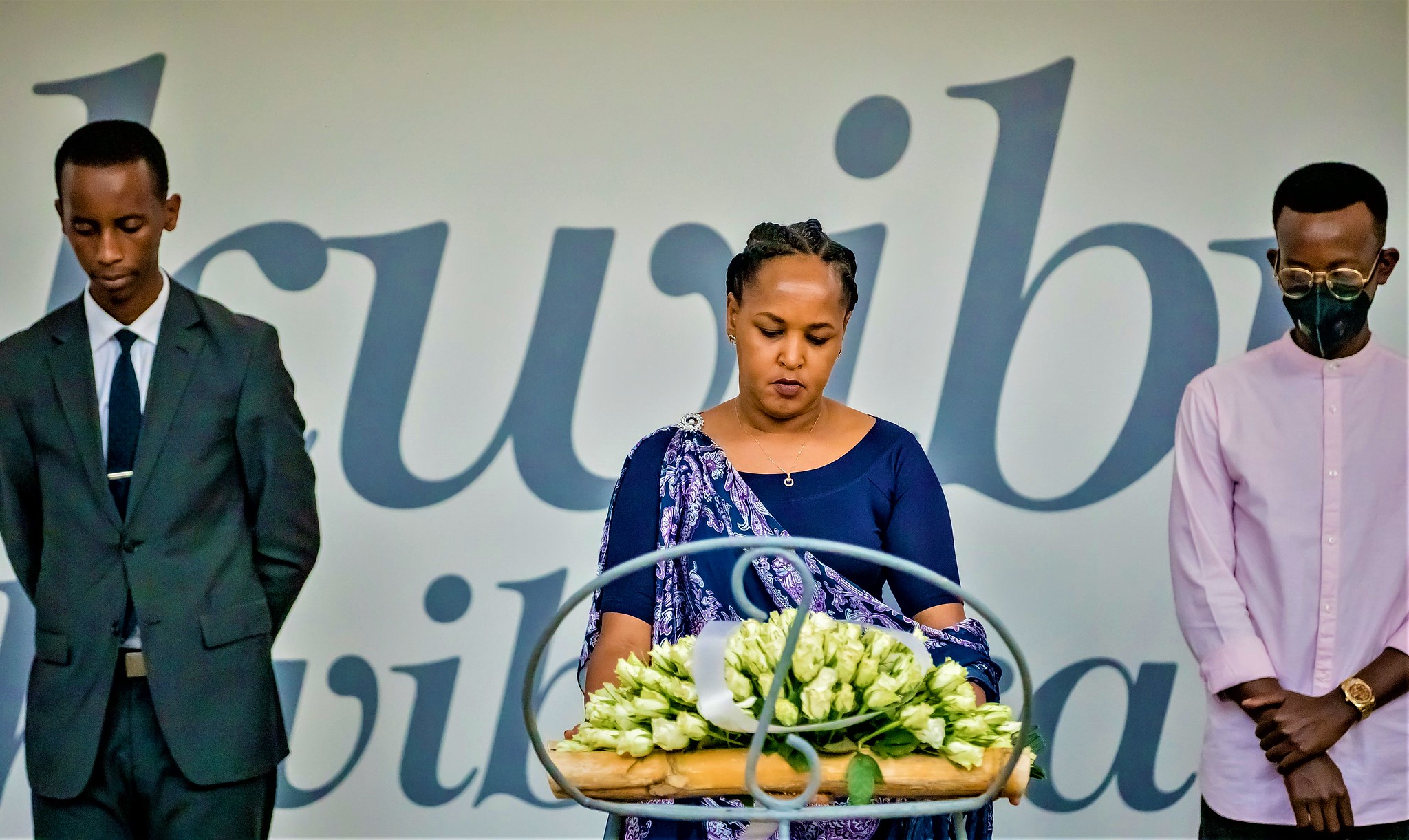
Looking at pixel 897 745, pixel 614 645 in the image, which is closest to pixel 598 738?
pixel 897 745

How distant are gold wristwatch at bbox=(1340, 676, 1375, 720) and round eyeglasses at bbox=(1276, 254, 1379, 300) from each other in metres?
0.66

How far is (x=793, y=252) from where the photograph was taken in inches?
94.7

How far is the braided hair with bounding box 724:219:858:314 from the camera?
7.91 ft

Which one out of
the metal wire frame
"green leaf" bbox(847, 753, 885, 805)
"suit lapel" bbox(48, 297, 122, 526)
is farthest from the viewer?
"suit lapel" bbox(48, 297, 122, 526)

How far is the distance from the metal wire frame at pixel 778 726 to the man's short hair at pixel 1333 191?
158 centimetres

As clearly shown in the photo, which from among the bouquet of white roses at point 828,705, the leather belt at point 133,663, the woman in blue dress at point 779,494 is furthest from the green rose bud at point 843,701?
the leather belt at point 133,663

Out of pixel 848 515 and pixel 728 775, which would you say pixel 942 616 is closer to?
pixel 848 515

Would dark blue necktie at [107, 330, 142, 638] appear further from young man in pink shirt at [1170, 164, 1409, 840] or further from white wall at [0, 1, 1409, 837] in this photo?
young man in pink shirt at [1170, 164, 1409, 840]

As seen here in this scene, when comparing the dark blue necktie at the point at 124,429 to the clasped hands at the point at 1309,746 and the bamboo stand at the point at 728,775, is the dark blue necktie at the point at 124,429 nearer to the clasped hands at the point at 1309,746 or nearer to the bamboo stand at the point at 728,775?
the bamboo stand at the point at 728,775

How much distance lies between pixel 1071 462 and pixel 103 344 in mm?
Result: 2256

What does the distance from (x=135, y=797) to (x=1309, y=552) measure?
2080mm

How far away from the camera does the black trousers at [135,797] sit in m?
2.58

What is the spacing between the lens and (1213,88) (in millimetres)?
3771

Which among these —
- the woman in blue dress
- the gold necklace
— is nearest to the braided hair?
the woman in blue dress
